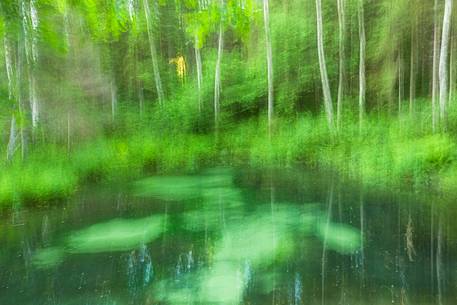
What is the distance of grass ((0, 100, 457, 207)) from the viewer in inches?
359

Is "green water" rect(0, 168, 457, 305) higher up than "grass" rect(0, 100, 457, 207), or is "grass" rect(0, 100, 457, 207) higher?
"grass" rect(0, 100, 457, 207)

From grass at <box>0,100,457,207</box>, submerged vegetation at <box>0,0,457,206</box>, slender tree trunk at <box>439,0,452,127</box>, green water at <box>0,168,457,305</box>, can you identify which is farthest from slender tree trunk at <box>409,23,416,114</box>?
green water at <box>0,168,457,305</box>

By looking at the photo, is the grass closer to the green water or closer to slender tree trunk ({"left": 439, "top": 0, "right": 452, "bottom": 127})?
slender tree trunk ({"left": 439, "top": 0, "right": 452, "bottom": 127})

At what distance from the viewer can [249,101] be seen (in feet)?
66.0

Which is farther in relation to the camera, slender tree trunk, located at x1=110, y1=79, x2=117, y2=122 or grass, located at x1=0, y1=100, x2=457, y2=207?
slender tree trunk, located at x1=110, y1=79, x2=117, y2=122

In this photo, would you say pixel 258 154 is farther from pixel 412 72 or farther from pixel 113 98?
pixel 113 98

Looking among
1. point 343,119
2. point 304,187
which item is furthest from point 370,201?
point 343,119

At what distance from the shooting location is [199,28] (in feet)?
4.64

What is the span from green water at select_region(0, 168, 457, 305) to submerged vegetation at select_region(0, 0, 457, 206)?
1.33 metres

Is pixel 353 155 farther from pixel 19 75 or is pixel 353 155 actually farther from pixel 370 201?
pixel 19 75

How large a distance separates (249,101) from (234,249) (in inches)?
563

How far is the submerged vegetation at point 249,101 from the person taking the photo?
1013 cm

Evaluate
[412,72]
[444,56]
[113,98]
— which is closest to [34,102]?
[113,98]

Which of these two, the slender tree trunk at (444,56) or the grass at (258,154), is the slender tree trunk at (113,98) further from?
the slender tree trunk at (444,56)
